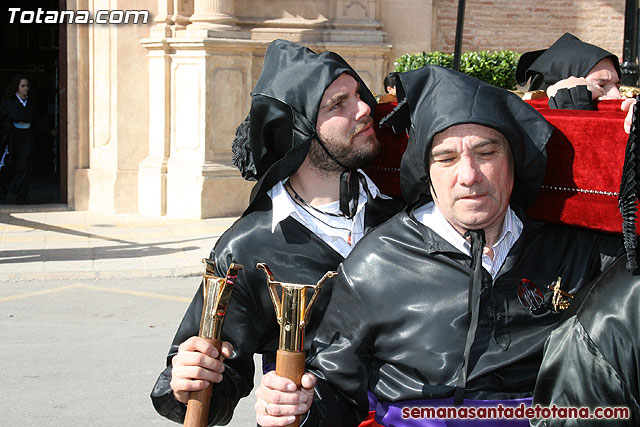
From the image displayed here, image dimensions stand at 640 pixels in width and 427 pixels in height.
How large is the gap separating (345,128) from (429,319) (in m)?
0.96

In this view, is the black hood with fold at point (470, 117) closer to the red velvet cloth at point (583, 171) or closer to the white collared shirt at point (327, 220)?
the red velvet cloth at point (583, 171)

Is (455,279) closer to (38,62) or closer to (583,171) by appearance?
(583,171)

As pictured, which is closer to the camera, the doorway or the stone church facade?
the stone church facade

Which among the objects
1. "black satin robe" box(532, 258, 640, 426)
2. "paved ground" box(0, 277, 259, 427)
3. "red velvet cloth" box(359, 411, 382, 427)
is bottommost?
"paved ground" box(0, 277, 259, 427)

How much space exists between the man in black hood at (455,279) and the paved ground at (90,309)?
3277 mm

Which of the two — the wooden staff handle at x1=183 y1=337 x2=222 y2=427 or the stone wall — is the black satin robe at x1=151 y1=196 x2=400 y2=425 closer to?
the wooden staff handle at x1=183 y1=337 x2=222 y2=427

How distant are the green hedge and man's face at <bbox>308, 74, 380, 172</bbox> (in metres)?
9.48

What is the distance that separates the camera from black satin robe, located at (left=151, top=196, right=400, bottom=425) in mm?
3662

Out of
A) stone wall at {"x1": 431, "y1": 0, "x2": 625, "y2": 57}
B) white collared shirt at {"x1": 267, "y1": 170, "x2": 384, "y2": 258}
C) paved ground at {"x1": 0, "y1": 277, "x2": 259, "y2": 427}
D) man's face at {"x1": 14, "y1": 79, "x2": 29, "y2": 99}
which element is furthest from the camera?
man's face at {"x1": 14, "y1": 79, "x2": 29, "y2": 99}

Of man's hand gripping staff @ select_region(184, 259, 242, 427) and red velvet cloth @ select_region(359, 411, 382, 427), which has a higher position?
man's hand gripping staff @ select_region(184, 259, 242, 427)

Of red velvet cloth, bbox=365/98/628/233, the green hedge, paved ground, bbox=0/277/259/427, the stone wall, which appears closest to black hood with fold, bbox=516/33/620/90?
red velvet cloth, bbox=365/98/628/233

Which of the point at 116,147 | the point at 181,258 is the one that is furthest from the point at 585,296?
the point at 116,147

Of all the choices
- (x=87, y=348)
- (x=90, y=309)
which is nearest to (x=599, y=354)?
(x=87, y=348)

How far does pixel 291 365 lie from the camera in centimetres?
297
